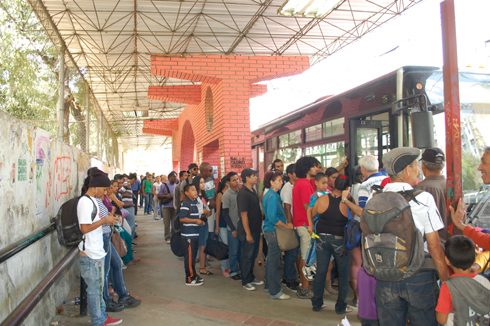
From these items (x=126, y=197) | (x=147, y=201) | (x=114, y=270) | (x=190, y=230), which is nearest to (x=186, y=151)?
(x=147, y=201)

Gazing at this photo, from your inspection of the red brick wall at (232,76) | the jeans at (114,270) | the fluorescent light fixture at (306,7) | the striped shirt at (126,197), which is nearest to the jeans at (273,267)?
the jeans at (114,270)

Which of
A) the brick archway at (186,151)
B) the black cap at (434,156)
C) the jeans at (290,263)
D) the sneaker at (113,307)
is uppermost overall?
the brick archway at (186,151)

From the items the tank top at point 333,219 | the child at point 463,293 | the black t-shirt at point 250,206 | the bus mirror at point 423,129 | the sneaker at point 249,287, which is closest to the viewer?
the child at point 463,293

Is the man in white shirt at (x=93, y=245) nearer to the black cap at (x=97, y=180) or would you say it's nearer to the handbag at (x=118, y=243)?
the black cap at (x=97, y=180)

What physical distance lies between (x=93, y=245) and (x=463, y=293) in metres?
3.39

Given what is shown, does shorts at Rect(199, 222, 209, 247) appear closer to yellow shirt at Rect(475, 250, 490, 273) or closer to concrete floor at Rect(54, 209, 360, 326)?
concrete floor at Rect(54, 209, 360, 326)

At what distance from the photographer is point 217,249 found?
244 inches

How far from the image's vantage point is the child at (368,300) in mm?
3355

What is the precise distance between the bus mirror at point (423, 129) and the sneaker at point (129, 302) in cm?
390

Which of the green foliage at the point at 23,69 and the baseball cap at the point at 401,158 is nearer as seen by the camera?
the baseball cap at the point at 401,158

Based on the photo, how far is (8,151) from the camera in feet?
10.9

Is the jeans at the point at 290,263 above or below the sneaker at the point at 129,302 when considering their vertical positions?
above

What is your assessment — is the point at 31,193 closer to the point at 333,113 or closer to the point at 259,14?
the point at 333,113

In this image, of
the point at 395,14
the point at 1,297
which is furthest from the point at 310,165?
the point at 395,14
